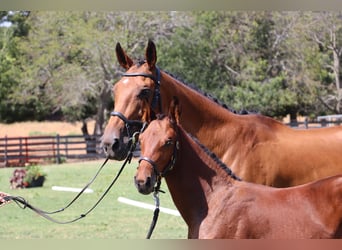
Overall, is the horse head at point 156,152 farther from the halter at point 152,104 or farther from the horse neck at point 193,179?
the halter at point 152,104

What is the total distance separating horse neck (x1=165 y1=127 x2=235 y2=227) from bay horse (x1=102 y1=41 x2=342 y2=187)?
29.8 inches

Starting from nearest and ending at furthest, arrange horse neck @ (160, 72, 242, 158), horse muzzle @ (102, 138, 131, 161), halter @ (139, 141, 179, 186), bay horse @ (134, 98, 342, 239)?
bay horse @ (134, 98, 342, 239) → halter @ (139, 141, 179, 186) → horse muzzle @ (102, 138, 131, 161) → horse neck @ (160, 72, 242, 158)

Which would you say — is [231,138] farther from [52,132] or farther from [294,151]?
[52,132]

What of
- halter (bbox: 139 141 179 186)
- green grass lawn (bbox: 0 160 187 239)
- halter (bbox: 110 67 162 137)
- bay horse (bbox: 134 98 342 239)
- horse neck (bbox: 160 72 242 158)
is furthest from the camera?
green grass lawn (bbox: 0 160 187 239)

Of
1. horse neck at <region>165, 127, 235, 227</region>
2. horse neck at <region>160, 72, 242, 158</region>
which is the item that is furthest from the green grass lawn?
horse neck at <region>165, 127, 235, 227</region>

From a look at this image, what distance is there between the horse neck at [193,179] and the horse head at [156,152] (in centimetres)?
A: 6

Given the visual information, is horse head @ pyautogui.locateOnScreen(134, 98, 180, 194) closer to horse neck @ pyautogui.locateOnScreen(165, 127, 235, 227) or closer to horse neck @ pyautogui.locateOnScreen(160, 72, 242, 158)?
horse neck @ pyautogui.locateOnScreen(165, 127, 235, 227)

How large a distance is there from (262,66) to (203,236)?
1967cm

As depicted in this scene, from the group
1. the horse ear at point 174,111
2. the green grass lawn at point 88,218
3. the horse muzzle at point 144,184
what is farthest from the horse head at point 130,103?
the green grass lawn at point 88,218

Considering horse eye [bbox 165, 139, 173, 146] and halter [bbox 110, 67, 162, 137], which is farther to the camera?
halter [bbox 110, 67, 162, 137]

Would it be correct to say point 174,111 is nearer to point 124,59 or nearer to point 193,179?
point 193,179

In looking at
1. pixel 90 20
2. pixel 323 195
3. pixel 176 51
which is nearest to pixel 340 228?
pixel 323 195

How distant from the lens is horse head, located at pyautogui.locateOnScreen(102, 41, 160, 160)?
13.4 feet

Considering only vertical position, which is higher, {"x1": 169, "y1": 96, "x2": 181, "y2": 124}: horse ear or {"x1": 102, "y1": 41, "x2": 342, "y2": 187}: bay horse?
{"x1": 169, "y1": 96, "x2": 181, "y2": 124}: horse ear
